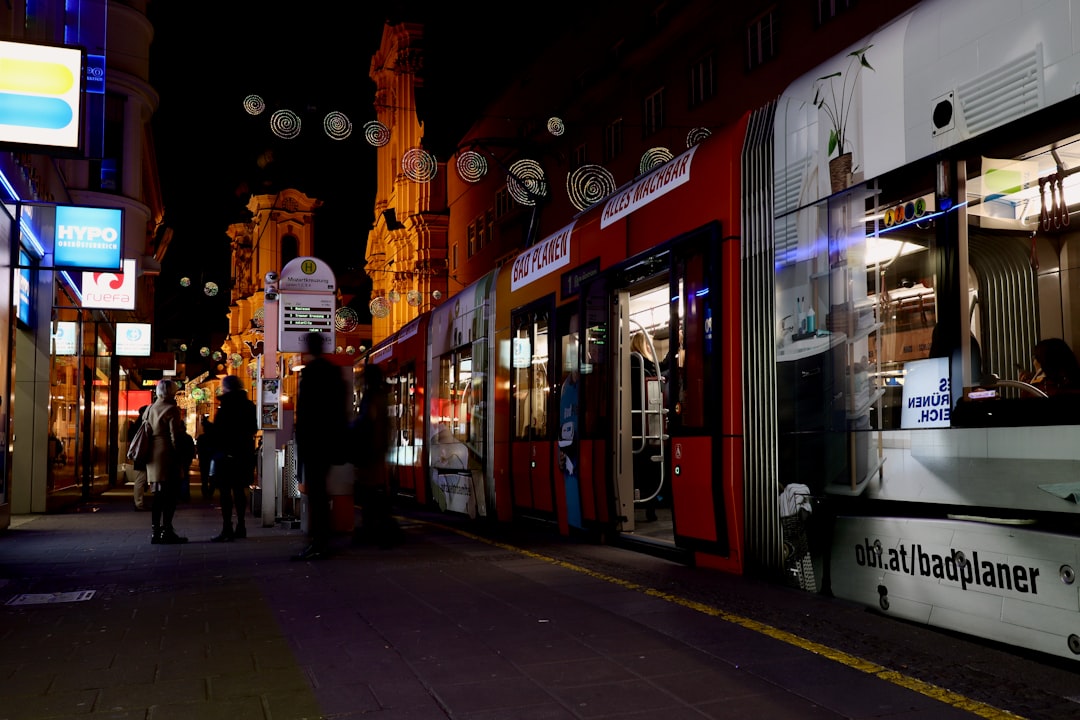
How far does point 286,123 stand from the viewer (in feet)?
59.2

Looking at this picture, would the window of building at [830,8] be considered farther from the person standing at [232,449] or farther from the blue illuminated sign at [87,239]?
the person standing at [232,449]

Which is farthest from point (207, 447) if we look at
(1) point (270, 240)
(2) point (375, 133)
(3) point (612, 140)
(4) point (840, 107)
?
(1) point (270, 240)

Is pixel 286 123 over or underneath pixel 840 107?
over

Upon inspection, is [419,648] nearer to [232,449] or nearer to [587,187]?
[232,449]

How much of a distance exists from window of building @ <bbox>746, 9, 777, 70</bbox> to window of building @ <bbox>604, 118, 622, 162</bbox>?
6.61 meters

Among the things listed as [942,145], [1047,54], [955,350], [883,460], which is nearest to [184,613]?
[883,460]

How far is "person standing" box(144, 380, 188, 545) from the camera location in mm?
10961

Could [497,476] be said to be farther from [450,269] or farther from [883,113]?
[450,269]

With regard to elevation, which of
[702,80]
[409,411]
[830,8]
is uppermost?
[702,80]

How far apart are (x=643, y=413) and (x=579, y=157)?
74.4 feet

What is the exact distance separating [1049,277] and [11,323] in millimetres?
12684

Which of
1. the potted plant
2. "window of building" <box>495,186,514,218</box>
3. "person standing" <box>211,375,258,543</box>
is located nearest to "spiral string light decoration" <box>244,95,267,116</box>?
"person standing" <box>211,375,258,543</box>

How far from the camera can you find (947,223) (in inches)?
209

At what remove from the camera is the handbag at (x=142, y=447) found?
11.0m
